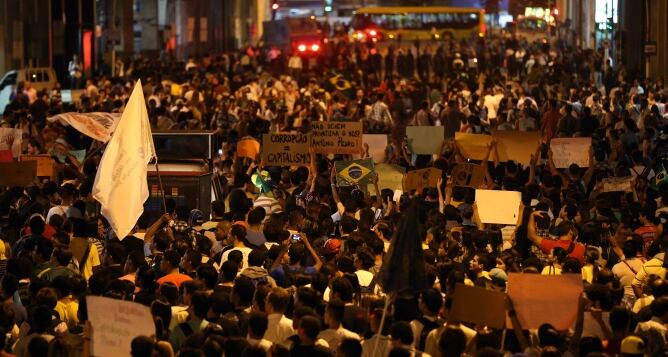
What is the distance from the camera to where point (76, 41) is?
163 feet

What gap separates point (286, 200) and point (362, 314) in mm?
6197

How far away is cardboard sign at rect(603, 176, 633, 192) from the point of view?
16781 millimetres

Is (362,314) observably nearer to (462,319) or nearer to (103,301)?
(462,319)

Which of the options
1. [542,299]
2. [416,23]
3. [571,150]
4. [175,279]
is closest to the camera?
[542,299]

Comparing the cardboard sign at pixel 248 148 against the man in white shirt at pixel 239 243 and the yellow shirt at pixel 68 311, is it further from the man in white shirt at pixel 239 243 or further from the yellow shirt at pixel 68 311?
the yellow shirt at pixel 68 311

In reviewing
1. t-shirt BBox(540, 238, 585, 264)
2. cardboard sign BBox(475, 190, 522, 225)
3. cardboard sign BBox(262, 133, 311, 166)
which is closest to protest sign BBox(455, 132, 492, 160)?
cardboard sign BBox(262, 133, 311, 166)

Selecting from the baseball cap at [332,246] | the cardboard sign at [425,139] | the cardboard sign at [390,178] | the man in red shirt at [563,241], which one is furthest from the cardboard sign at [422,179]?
the cardboard sign at [425,139]

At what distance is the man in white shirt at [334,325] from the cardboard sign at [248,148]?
11820mm

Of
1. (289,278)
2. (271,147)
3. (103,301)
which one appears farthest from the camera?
(271,147)

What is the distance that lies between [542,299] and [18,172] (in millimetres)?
8008

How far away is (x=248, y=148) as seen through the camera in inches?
858

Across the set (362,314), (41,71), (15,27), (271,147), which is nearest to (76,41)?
(15,27)

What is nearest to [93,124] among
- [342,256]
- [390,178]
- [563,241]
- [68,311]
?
[390,178]

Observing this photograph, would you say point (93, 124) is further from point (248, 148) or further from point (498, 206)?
point (498, 206)
